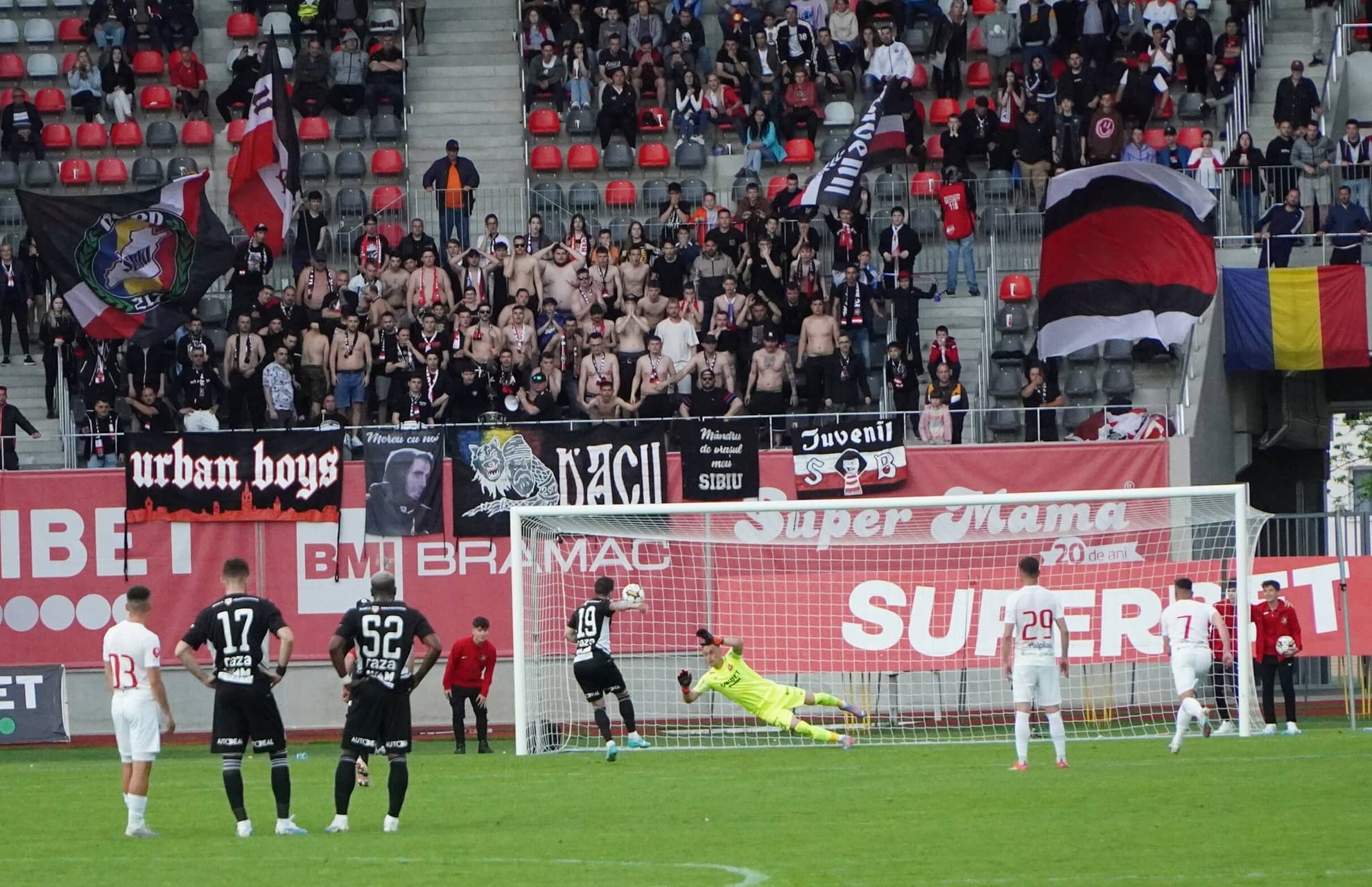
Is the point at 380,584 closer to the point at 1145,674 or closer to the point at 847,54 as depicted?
the point at 1145,674

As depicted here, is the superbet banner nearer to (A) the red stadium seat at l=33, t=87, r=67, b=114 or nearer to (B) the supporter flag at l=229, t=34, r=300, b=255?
(B) the supporter flag at l=229, t=34, r=300, b=255

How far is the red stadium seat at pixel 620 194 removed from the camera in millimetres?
32094

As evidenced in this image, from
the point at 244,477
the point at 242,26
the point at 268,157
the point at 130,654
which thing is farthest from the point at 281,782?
the point at 242,26

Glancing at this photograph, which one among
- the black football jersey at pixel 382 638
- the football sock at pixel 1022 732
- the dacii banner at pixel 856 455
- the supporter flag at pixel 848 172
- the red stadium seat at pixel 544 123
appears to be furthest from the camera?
the red stadium seat at pixel 544 123

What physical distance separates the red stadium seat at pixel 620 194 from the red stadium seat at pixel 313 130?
17.0ft

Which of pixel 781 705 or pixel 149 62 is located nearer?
pixel 781 705

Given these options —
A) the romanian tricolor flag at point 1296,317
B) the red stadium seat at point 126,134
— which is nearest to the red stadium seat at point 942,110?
the romanian tricolor flag at point 1296,317

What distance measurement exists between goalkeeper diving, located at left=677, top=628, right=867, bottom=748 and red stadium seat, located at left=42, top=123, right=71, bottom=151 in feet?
58.5

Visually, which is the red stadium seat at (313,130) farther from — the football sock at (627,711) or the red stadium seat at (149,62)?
the football sock at (627,711)

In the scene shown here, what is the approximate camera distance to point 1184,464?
A: 2570cm

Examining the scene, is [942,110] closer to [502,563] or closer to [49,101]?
[502,563]

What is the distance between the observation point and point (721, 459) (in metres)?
26.1

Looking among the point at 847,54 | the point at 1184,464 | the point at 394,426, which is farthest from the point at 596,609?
the point at 847,54

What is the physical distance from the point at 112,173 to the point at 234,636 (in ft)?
69.3
